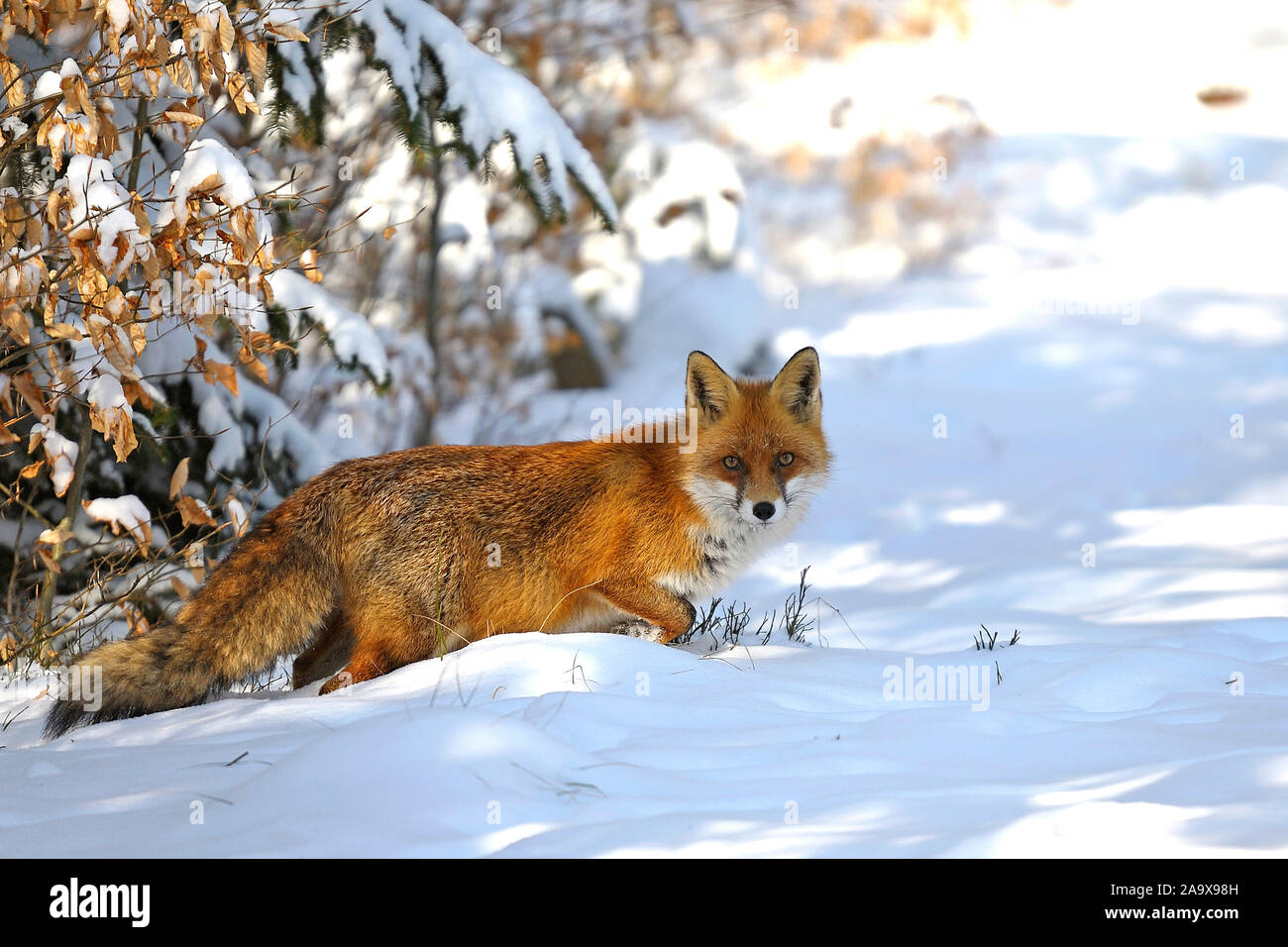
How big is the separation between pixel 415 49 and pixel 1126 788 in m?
4.96

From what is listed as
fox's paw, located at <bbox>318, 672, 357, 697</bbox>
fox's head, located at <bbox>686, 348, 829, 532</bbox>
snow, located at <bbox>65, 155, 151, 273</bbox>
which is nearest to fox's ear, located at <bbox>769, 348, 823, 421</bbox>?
fox's head, located at <bbox>686, 348, 829, 532</bbox>

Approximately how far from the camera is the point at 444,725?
3.17m

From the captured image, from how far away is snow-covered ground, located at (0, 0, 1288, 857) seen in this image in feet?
9.41

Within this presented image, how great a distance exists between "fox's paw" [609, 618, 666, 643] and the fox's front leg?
0.06 meters

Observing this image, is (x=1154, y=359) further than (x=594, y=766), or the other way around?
(x=1154, y=359)

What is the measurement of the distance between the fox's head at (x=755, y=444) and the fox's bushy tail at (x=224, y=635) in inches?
65.8

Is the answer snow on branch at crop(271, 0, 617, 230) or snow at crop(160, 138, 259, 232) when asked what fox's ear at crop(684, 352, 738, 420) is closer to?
snow on branch at crop(271, 0, 617, 230)

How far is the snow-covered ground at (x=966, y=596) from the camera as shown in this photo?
2867mm

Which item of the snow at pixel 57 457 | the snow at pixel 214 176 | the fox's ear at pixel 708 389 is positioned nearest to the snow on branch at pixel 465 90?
the fox's ear at pixel 708 389

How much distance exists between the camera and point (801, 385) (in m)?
5.52

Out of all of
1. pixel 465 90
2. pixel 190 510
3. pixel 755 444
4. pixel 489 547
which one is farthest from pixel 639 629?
pixel 465 90

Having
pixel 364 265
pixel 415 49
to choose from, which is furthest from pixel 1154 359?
pixel 415 49

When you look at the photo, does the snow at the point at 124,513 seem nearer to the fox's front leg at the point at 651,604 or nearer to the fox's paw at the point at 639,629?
the fox's front leg at the point at 651,604
